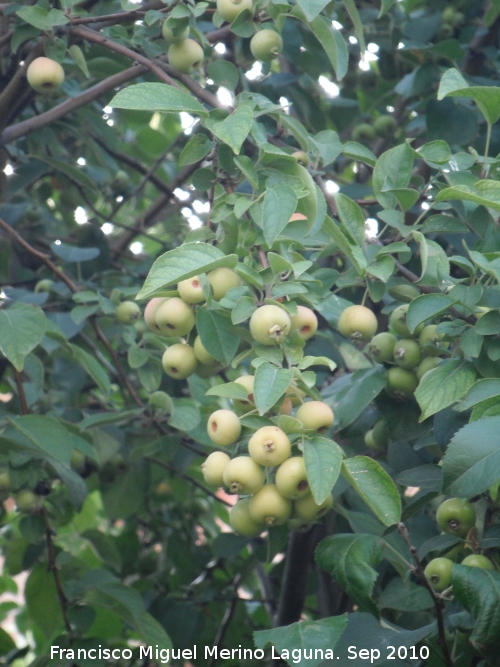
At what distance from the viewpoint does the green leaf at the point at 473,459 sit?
105cm

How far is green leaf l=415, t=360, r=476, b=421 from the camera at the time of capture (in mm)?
1166

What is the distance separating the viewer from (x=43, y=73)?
1.51 meters

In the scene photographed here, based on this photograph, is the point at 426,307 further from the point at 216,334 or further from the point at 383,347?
the point at 216,334

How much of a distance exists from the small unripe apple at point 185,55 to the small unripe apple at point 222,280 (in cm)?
52

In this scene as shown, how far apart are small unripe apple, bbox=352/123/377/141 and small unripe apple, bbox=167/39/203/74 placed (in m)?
1.18

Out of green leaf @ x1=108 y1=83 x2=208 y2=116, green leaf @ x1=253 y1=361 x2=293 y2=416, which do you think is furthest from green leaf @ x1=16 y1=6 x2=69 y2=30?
green leaf @ x1=253 y1=361 x2=293 y2=416

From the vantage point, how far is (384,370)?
4.64ft

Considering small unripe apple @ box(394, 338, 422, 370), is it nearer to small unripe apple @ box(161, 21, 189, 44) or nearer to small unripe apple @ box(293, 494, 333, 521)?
small unripe apple @ box(293, 494, 333, 521)

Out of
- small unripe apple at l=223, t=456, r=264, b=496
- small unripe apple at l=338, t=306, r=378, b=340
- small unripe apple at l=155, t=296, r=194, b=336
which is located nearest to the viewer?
small unripe apple at l=223, t=456, r=264, b=496

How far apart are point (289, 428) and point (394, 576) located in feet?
2.84

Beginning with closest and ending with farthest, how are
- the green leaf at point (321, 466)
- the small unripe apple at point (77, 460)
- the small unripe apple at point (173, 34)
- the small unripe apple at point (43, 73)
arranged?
1. the green leaf at point (321, 466)
2. the small unripe apple at point (173, 34)
3. the small unripe apple at point (43, 73)
4. the small unripe apple at point (77, 460)

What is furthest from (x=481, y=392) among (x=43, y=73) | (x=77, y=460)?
(x=77, y=460)

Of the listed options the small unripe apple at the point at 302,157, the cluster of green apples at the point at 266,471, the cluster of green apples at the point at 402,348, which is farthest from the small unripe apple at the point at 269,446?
the small unripe apple at the point at 302,157

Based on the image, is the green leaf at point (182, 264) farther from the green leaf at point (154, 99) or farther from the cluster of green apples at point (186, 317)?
the green leaf at point (154, 99)
